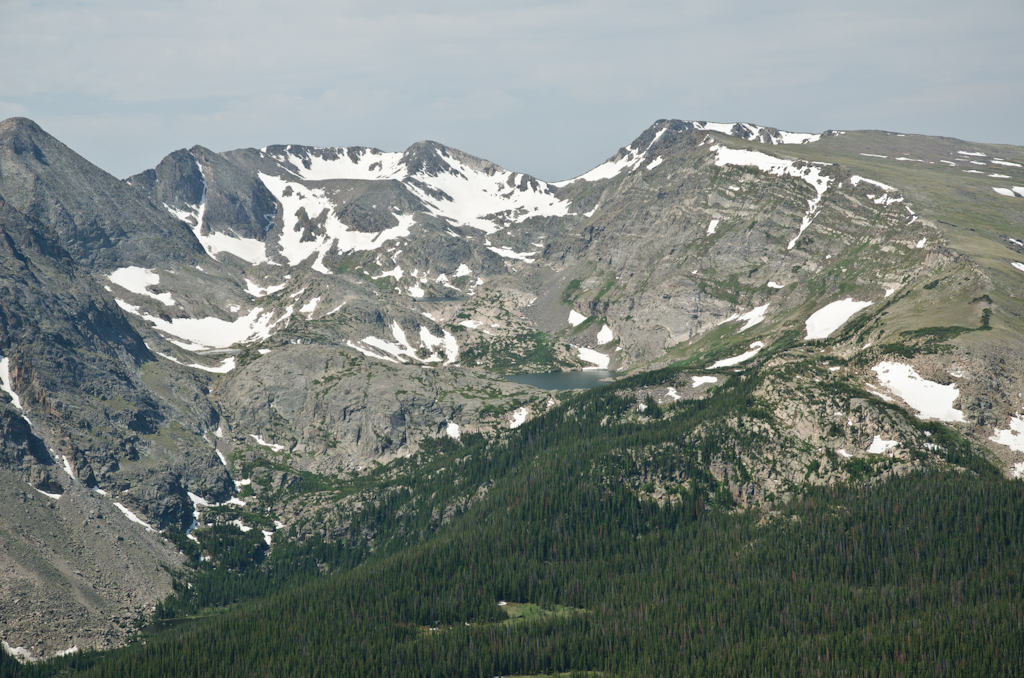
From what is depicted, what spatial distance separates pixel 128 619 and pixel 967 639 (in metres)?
156

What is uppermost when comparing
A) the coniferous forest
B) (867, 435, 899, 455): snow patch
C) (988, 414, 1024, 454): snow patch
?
(988, 414, 1024, 454): snow patch

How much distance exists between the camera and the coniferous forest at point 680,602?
140 metres

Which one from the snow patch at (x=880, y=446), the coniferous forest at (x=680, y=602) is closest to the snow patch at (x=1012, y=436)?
the coniferous forest at (x=680, y=602)

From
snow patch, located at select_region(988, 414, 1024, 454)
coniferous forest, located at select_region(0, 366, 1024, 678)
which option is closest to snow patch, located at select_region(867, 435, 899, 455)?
coniferous forest, located at select_region(0, 366, 1024, 678)

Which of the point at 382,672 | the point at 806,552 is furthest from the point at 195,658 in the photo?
the point at 806,552

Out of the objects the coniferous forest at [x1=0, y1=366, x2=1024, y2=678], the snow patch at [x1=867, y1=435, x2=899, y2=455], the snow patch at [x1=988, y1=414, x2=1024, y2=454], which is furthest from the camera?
the snow patch at [x1=988, y1=414, x2=1024, y2=454]

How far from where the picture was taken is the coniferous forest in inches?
5512

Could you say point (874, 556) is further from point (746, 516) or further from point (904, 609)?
point (746, 516)

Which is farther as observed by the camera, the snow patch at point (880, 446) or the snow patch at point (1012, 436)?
the snow patch at point (1012, 436)

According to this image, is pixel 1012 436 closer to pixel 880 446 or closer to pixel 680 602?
pixel 880 446

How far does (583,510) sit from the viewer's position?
198m

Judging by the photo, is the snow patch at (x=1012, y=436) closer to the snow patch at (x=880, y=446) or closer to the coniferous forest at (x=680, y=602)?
the coniferous forest at (x=680, y=602)

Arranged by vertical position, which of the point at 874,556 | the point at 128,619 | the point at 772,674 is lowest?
the point at 128,619

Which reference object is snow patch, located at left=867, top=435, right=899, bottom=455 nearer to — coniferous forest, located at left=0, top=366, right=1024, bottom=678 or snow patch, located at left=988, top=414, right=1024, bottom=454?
coniferous forest, located at left=0, top=366, right=1024, bottom=678
